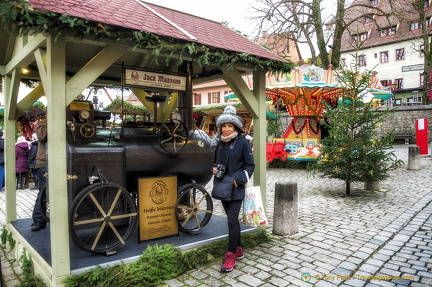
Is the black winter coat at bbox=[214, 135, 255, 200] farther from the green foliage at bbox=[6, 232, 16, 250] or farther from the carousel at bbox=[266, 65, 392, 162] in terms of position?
the carousel at bbox=[266, 65, 392, 162]

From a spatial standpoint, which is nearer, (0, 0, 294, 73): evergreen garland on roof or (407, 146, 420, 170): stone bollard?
(0, 0, 294, 73): evergreen garland on roof

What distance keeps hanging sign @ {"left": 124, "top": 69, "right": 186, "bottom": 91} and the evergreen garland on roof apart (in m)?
0.66

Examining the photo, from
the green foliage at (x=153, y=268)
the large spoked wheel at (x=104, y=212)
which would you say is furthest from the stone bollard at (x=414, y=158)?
the large spoked wheel at (x=104, y=212)

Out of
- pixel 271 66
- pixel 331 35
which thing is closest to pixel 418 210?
pixel 271 66

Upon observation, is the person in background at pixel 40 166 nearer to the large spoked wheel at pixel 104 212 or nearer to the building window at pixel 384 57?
the large spoked wheel at pixel 104 212

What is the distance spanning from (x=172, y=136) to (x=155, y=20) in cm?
150

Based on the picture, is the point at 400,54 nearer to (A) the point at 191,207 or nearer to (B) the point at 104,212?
(A) the point at 191,207

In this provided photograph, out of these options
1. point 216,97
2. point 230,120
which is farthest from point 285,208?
point 216,97

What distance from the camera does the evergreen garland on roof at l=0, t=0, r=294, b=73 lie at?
2748mm

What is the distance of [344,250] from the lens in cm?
454

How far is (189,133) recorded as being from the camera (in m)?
5.05

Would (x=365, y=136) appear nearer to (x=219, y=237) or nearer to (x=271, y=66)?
(x=271, y=66)

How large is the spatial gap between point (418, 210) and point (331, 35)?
14708 millimetres

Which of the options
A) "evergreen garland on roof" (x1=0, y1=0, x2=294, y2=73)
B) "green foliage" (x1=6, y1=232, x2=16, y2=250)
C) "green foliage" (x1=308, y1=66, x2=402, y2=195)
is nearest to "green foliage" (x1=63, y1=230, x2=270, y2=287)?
"green foliage" (x1=6, y1=232, x2=16, y2=250)
